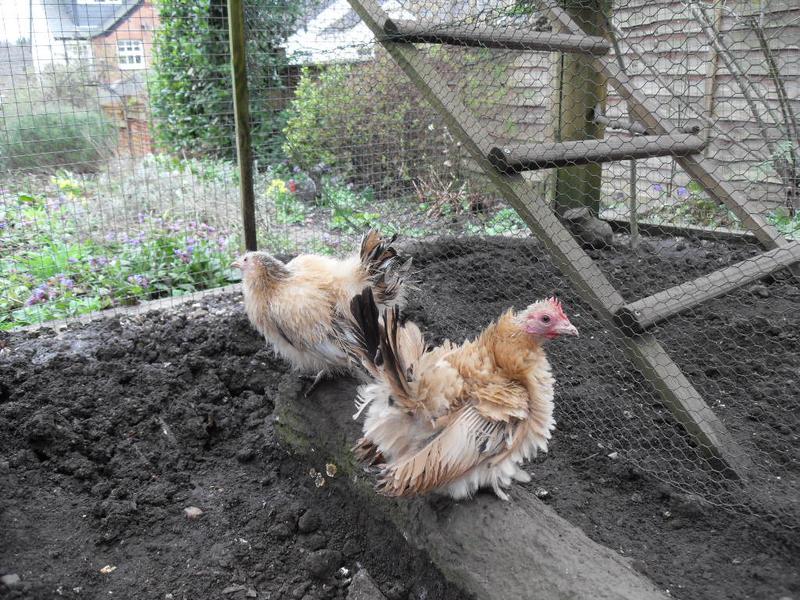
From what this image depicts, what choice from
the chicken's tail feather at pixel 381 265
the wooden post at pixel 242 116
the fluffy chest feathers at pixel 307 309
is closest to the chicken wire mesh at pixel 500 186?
the wooden post at pixel 242 116

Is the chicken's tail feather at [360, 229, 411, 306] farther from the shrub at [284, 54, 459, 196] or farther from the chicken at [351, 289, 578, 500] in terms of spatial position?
the shrub at [284, 54, 459, 196]

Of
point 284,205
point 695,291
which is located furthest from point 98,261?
point 695,291

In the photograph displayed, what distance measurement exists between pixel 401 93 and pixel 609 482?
330 centimetres

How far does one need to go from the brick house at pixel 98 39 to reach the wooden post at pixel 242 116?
1.08m

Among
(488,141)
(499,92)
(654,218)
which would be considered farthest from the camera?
(654,218)

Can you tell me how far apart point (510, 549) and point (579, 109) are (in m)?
3.45

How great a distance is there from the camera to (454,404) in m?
2.23

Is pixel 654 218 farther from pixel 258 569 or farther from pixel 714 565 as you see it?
pixel 258 569

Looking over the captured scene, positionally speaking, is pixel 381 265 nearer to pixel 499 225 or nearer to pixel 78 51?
pixel 499 225

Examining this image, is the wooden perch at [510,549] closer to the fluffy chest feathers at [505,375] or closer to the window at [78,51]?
the fluffy chest feathers at [505,375]

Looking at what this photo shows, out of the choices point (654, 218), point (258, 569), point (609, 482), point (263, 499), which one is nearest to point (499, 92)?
point (654, 218)

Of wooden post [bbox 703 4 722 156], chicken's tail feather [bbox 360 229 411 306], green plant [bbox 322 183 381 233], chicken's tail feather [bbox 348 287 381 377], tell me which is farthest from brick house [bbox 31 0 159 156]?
wooden post [bbox 703 4 722 156]

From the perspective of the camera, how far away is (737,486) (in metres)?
2.45

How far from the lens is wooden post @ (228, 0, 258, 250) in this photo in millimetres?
4281
